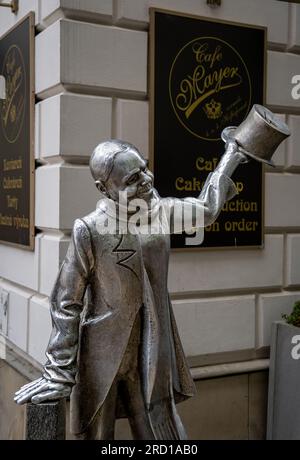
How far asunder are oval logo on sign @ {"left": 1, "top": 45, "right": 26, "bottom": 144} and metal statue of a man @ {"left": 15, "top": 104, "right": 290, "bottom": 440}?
97.5 inches

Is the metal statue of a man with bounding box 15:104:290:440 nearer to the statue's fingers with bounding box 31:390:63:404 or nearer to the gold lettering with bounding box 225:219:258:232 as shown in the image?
the statue's fingers with bounding box 31:390:63:404

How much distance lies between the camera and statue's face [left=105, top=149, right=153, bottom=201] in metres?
2.08

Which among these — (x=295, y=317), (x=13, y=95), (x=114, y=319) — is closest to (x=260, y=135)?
(x=114, y=319)

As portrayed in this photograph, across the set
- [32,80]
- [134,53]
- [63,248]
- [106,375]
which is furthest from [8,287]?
[106,375]

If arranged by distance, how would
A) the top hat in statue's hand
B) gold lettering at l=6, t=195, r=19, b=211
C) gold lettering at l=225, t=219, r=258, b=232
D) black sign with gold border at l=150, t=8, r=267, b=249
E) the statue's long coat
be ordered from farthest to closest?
1. gold lettering at l=6, t=195, r=19, b=211
2. gold lettering at l=225, t=219, r=258, b=232
3. black sign with gold border at l=150, t=8, r=267, b=249
4. the top hat in statue's hand
5. the statue's long coat

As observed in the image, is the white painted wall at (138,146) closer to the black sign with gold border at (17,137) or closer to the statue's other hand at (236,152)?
the black sign with gold border at (17,137)

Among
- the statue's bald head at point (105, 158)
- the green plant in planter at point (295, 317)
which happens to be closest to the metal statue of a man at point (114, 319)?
the statue's bald head at point (105, 158)

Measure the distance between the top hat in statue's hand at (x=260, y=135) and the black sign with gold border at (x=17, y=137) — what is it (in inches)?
84.5

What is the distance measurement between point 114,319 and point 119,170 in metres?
0.52

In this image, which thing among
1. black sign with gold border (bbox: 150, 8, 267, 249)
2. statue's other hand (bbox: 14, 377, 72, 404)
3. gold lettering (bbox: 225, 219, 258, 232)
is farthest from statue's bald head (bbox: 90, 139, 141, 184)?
gold lettering (bbox: 225, 219, 258, 232)

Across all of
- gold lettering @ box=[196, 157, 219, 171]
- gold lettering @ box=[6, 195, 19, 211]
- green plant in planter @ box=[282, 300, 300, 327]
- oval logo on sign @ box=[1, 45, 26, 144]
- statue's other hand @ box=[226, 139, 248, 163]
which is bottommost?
green plant in planter @ box=[282, 300, 300, 327]
